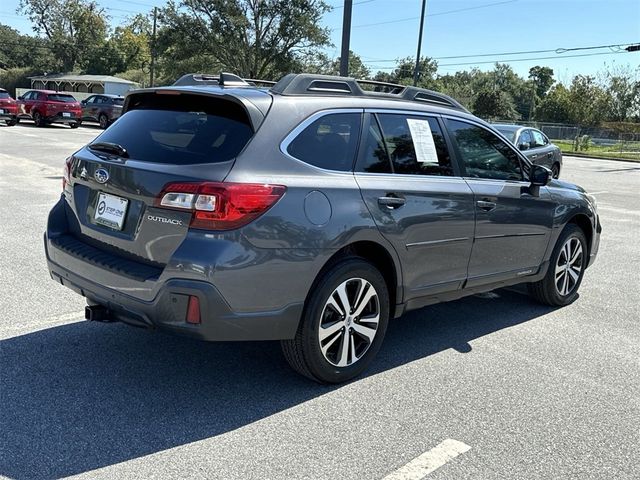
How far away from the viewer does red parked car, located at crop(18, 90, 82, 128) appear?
2944cm

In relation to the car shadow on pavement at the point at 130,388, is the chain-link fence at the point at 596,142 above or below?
above

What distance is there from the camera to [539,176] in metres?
4.96

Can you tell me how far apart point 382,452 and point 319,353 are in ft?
2.42

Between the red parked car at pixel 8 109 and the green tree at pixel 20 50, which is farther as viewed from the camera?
the green tree at pixel 20 50

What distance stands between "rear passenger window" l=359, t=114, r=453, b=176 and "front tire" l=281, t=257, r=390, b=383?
69cm

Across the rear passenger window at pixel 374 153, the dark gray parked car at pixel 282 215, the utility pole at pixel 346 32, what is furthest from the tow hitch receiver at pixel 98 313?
the utility pole at pixel 346 32

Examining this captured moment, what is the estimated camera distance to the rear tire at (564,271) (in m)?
5.48

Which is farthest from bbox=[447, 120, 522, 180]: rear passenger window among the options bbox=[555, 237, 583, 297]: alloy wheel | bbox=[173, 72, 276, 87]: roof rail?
bbox=[173, 72, 276, 87]: roof rail

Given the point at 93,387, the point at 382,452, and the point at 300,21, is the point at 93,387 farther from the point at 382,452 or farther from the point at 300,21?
the point at 300,21

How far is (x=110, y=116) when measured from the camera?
31344mm

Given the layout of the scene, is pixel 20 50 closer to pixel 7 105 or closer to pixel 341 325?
pixel 7 105

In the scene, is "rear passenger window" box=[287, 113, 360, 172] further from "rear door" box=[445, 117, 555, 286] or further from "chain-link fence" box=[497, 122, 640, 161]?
"chain-link fence" box=[497, 122, 640, 161]

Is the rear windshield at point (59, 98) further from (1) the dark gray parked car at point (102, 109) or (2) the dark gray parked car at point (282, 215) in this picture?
(2) the dark gray parked car at point (282, 215)

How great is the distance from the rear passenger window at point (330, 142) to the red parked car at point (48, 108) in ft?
95.4
